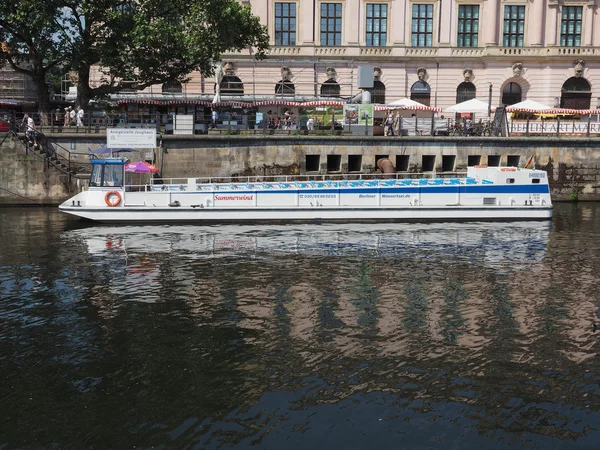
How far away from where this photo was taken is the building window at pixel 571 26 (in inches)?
2475

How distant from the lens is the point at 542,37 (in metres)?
63.0

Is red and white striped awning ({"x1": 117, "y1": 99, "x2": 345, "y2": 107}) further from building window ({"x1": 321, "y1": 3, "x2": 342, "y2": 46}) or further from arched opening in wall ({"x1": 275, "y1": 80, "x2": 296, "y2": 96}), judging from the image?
building window ({"x1": 321, "y1": 3, "x2": 342, "y2": 46})

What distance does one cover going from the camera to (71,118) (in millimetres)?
46969

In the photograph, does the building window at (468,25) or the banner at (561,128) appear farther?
the building window at (468,25)

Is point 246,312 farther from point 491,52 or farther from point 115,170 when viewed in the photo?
Result: point 491,52

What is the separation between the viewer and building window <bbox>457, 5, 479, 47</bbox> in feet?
208

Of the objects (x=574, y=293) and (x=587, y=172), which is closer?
(x=574, y=293)

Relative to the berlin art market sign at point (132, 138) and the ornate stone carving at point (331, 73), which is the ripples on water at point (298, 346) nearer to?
the berlin art market sign at point (132, 138)

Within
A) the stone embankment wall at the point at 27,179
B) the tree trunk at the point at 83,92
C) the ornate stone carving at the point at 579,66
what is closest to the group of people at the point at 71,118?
the tree trunk at the point at 83,92

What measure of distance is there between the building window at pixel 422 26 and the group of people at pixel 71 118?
30.3m

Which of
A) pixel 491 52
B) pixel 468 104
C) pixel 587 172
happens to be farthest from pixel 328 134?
pixel 491 52

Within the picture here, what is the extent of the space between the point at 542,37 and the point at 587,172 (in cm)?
1923

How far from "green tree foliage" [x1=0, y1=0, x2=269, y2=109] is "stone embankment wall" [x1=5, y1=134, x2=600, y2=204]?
4972 millimetres

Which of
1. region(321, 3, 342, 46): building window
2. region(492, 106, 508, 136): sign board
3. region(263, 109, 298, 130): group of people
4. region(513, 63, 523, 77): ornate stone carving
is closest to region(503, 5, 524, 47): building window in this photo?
region(513, 63, 523, 77): ornate stone carving
